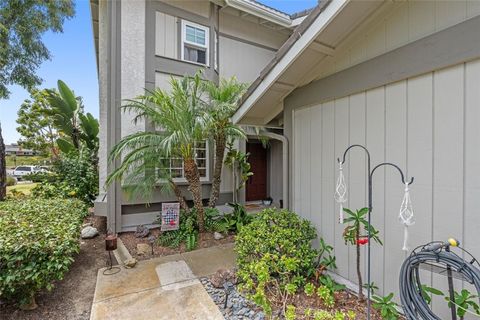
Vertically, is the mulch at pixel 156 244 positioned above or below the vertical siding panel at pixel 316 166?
below

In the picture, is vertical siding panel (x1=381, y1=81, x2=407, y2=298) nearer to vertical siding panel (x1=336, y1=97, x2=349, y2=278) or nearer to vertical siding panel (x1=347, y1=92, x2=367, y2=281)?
vertical siding panel (x1=347, y1=92, x2=367, y2=281)

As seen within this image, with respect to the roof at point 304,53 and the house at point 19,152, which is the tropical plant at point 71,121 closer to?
the roof at point 304,53

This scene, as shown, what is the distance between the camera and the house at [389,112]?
8.79 feet

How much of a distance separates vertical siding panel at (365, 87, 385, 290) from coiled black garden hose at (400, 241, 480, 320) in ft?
2.43

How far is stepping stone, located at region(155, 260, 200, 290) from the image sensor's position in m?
4.11

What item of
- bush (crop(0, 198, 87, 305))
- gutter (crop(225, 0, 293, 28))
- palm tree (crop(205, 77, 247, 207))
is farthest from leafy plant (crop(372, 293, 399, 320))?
gutter (crop(225, 0, 293, 28))

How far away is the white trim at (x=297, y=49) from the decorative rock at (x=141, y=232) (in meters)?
4.25

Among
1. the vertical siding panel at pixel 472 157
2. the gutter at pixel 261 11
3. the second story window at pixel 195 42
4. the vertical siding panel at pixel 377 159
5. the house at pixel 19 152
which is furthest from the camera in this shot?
the house at pixel 19 152

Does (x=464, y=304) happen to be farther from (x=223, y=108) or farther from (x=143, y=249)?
(x=143, y=249)

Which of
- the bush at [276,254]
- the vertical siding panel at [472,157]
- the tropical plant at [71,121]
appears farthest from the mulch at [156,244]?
the tropical plant at [71,121]

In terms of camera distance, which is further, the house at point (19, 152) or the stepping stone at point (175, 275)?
the house at point (19, 152)

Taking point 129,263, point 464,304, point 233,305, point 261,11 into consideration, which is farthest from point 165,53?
point 464,304

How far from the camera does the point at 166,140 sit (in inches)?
200

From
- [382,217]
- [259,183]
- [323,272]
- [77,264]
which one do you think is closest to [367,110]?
[382,217]
